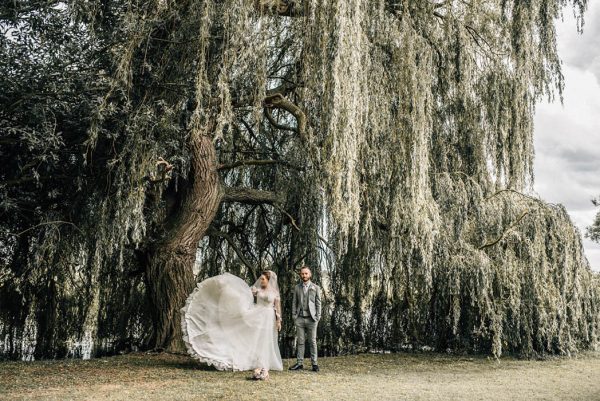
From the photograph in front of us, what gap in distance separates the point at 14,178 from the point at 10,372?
239 centimetres

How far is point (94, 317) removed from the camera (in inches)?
405

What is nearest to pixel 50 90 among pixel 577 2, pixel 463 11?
pixel 463 11

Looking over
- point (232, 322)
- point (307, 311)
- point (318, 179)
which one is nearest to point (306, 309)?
point (307, 311)

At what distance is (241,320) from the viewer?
7637mm

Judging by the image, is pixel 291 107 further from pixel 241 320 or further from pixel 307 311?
pixel 241 320

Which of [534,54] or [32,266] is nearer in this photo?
[32,266]

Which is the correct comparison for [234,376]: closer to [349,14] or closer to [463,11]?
[349,14]

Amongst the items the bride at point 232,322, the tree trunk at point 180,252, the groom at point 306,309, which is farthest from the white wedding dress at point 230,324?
the tree trunk at point 180,252

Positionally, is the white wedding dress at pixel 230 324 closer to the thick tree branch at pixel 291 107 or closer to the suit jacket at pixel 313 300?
the suit jacket at pixel 313 300

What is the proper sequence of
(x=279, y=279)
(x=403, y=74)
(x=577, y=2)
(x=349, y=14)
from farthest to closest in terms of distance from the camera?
1. (x=279, y=279)
2. (x=577, y=2)
3. (x=403, y=74)
4. (x=349, y=14)

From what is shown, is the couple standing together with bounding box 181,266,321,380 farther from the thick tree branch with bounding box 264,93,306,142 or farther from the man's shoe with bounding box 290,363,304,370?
the thick tree branch with bounding box 264,93,306,142

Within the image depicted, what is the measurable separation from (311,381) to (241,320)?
4.36ft

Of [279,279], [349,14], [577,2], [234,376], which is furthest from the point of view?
[279,279]

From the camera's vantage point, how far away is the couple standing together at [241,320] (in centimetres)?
747
